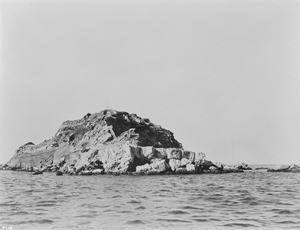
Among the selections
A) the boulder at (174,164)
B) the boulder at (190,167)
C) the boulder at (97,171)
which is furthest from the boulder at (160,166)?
the boulder at (97,171)

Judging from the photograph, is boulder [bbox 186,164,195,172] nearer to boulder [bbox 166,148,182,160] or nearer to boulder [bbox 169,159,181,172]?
boulder [bbox 169,159,181,172]

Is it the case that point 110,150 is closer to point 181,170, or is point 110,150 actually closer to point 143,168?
point 143,168

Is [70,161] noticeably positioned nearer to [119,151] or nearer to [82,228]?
[119,151]

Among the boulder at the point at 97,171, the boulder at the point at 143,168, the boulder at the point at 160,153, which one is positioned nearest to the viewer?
the boulder at the point at 143,168

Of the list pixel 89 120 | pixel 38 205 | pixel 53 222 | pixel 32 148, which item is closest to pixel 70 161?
pixel 89 120

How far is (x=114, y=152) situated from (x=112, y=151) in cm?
55

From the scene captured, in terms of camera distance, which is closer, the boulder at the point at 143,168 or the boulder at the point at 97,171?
the boulder at the point at 143,168

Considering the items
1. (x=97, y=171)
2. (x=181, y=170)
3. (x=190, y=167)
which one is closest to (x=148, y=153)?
(x=181, y=170)

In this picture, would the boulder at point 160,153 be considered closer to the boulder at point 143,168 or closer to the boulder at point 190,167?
the boulder at point 190,167

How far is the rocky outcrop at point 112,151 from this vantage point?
59.1 m

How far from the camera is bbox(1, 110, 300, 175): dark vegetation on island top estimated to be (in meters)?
59.0

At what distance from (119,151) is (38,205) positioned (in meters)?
43.3

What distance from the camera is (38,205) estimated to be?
17.0 meters

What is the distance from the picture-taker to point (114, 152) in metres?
60.8
